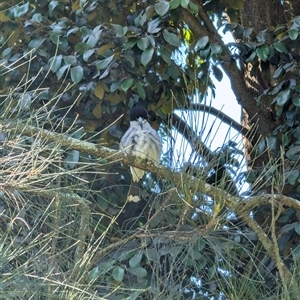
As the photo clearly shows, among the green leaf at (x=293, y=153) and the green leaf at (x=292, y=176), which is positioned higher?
the green leaf at (x=293, y=153)

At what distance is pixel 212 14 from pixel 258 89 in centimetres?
44

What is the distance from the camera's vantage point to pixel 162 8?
2887 millimetres

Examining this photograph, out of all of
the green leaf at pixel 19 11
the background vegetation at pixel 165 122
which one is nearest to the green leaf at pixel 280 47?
the background vegetation at pixel 165 122

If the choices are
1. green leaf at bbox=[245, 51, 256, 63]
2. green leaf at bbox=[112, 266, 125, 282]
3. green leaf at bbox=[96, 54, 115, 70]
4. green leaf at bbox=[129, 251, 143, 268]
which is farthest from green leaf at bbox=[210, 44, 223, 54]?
green leaf at bbox=[112, 266, 125, 282]

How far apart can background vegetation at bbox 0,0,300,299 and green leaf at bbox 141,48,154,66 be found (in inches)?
0.5

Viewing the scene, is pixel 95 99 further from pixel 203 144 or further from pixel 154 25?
pixel 203 144

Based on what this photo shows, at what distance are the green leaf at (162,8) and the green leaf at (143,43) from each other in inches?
4.3

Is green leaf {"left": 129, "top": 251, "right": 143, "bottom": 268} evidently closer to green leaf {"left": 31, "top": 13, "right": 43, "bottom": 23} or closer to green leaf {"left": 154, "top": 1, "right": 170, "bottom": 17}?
green leaf {"left": 154, "top": 1, "right": 170, "bottom": 17}

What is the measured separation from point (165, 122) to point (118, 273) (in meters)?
1.13

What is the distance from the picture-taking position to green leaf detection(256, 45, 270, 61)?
3.08 m

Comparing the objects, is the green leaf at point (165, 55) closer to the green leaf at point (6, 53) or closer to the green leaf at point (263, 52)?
the green leaf at point (263, 52)

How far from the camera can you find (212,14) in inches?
151

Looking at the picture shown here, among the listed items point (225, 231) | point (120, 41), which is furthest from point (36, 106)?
point (225, 231)

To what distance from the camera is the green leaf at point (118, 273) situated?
2.36m
